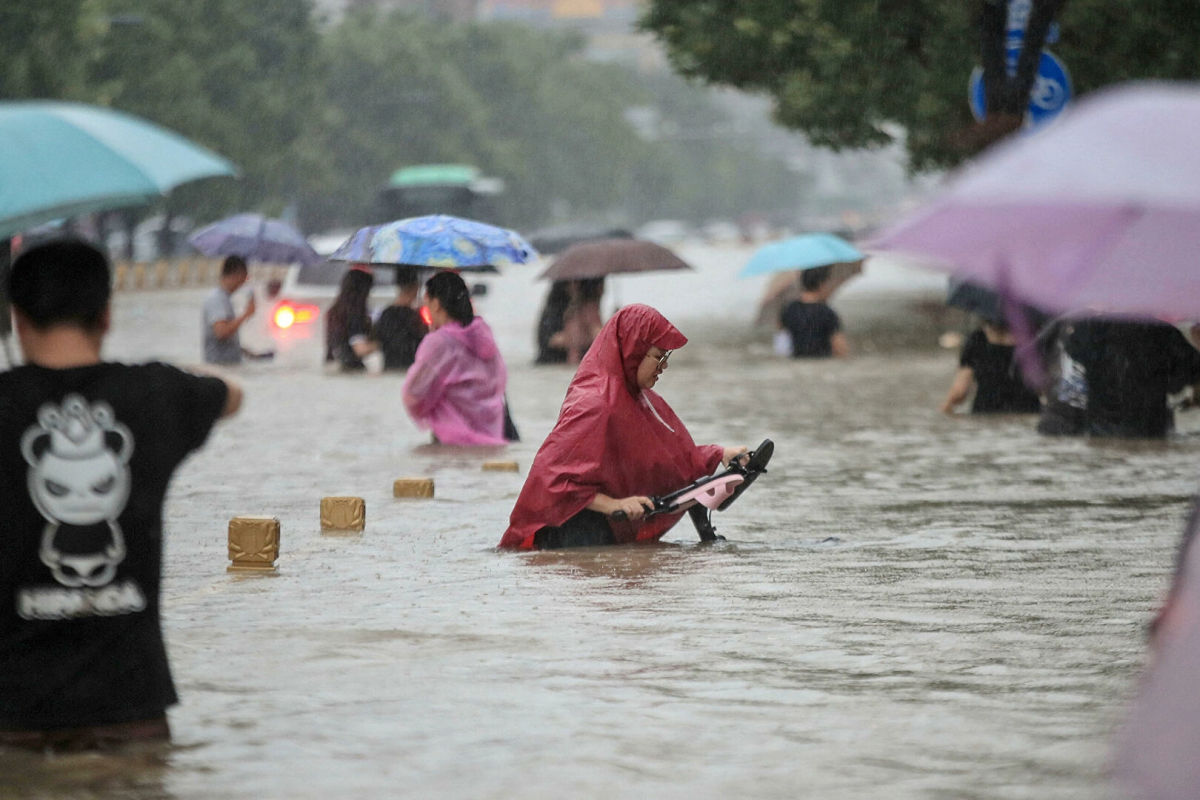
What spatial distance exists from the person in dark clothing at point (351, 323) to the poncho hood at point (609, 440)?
1083 cm

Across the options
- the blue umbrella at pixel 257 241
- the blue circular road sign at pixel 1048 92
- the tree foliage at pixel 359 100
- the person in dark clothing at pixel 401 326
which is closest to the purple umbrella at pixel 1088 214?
the blue circular road sign at pixel 1048 92

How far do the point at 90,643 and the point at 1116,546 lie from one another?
226 inches

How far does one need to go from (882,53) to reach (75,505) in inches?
837

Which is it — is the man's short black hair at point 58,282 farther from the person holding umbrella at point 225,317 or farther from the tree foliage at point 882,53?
the tree foliage at point 882,53

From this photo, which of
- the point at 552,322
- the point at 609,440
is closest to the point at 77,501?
the point at 609,440

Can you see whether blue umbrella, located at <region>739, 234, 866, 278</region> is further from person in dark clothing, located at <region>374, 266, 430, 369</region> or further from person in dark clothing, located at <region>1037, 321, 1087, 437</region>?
person in dark clothing, located at <region>1037, 321, 1087, 437</region>

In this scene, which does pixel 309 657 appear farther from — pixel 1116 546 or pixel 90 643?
pixel 1116 546

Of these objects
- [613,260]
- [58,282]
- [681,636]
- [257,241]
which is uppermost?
[257,241]

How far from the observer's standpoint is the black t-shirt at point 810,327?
1017 inches

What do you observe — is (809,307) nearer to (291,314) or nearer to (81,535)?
(291,314)

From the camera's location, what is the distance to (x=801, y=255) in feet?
82.6

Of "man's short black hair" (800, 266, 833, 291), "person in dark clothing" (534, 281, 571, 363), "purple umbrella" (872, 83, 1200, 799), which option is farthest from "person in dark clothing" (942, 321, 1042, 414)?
"purple umbrella" (872, 83, 1200, 799)

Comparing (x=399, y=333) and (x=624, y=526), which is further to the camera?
(x=399, y=333)

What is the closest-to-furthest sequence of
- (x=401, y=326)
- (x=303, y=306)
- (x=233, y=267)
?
(x=233, y=267) → (x=401, y=326) → (x=303, y=306)
